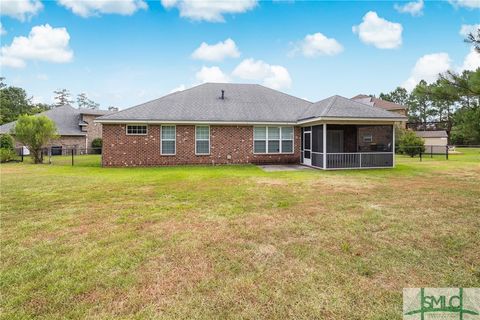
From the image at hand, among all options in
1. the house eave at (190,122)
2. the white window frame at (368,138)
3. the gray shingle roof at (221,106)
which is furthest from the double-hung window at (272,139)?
the white window frame at (368,138)

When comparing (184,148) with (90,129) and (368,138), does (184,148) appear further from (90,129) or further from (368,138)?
(90,129)

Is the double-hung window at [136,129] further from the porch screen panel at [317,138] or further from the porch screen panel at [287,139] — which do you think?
the porch screen panel at [317,138]

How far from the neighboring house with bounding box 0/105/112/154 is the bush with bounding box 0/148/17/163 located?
8.72 metres

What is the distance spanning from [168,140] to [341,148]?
9.75 m

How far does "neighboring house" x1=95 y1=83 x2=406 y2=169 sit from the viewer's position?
1391 centimetres

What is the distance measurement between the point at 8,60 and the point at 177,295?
39.0m

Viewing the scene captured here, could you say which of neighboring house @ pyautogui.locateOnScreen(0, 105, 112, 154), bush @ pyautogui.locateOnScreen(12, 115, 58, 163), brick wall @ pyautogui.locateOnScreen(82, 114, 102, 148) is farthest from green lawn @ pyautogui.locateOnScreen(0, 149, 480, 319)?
brick wall @ pyautogui.locateOnScreen(82, 114, 102, 148)

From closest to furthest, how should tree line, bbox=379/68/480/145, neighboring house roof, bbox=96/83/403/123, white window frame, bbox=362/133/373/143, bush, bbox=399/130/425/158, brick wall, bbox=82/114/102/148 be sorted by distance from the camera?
tree line, bbox=379/68/480/145 → neighboring house roof, bbox=96/83/403/123 → white window frame, bbox=362/133/373/143 → bush, bbox=399/130/425/158 → brick wall, bbox=82/114/102/148

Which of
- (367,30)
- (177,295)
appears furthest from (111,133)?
(367,30)

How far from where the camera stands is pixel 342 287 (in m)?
2.82

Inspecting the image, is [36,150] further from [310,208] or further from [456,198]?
[456,198]

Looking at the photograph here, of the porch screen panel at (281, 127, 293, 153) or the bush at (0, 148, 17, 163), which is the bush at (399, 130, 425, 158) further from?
the bush at (0, 148, 17, 163)

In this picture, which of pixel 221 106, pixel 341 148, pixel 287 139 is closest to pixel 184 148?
pixel 221 106

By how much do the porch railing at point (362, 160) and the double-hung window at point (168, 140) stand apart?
8302 millimetres
